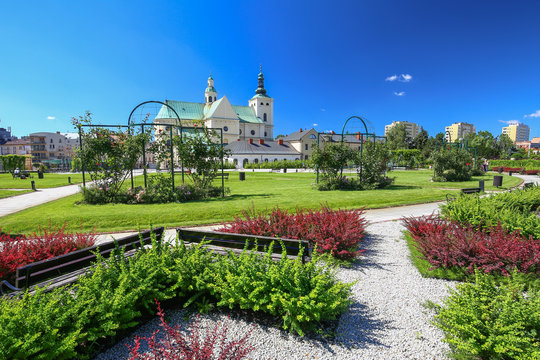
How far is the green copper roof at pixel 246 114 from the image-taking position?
8252cm

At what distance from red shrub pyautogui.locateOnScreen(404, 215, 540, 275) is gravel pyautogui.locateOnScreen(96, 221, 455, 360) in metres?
0.54

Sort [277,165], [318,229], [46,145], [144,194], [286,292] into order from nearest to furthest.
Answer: [286,292], [318,229], [144,194], [277,165], [46,145]

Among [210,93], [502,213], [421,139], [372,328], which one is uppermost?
[210,93]

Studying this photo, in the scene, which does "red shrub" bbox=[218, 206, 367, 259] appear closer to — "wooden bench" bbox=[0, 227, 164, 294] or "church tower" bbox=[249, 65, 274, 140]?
"wooden bench" bbox=[0, 227, 164, 294]

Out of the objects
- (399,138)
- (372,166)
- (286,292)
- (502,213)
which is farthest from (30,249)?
(399,138)

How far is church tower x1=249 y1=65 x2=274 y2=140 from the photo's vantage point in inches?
3369

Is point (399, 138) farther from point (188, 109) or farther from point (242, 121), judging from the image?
point (188, 109)

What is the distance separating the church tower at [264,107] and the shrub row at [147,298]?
8287 centimetres

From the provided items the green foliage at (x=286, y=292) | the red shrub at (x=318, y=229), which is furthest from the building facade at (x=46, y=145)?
the green foliage at (x=286, y=292)

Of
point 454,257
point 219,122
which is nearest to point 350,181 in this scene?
point 454,257

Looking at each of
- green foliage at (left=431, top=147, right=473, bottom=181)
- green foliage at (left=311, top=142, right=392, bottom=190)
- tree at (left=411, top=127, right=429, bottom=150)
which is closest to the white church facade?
green foliage at (left=311, top=142, right=392, bottom=190)

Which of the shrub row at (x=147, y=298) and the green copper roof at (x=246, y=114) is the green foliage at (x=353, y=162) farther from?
the green copper roof at (x=246, y=114)

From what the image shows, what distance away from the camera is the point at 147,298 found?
354 centimetres

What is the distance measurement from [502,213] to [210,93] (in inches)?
3262
